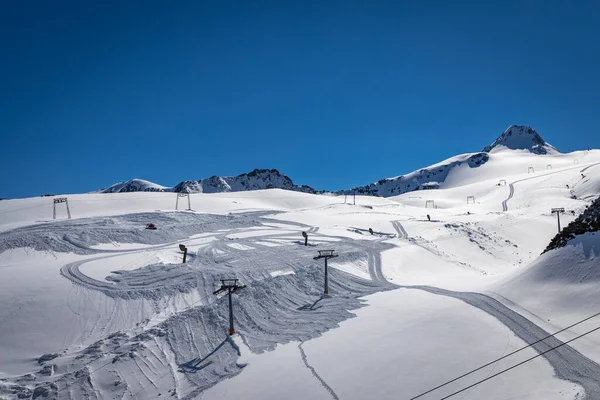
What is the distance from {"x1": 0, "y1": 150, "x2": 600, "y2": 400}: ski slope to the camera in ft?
53.3

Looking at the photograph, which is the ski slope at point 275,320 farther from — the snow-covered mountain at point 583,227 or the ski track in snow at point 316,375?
the snow-covered mountain at point 583,227

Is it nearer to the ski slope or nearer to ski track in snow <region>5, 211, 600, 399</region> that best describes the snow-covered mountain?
the ski slope

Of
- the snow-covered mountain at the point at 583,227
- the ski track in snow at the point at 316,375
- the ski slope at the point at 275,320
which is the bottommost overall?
the ski track in snow at the point at 316,375

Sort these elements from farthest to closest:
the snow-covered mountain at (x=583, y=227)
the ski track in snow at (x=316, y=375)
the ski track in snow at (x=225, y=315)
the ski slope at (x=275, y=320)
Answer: the snow-covered mountain at (x=583, y=227) → the ski track in snow at (x=225, y=315) → the ski slope at (x=275, y=320) → the ski track in snow at (x=316, y=375)

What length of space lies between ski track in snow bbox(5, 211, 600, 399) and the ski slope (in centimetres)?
10

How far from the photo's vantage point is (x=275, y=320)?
25266 millimetres

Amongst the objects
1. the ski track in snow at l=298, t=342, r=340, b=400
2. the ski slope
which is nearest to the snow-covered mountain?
the ski slope

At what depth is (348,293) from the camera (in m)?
29.8

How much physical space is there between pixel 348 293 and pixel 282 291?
4.99 meters

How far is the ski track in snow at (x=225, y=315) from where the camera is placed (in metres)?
18.6

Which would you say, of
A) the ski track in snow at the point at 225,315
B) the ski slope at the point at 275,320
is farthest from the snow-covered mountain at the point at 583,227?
the ski track in snow at the point at 225,315

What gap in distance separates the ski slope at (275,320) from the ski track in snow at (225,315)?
102 mm

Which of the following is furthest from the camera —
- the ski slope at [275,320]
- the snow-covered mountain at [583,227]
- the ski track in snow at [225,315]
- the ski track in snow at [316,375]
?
the snow-covered mountain at [583,227]

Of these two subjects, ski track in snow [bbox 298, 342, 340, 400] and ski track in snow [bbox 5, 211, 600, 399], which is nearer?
ski track in snow [bbox 298, 342, 340, 400]
